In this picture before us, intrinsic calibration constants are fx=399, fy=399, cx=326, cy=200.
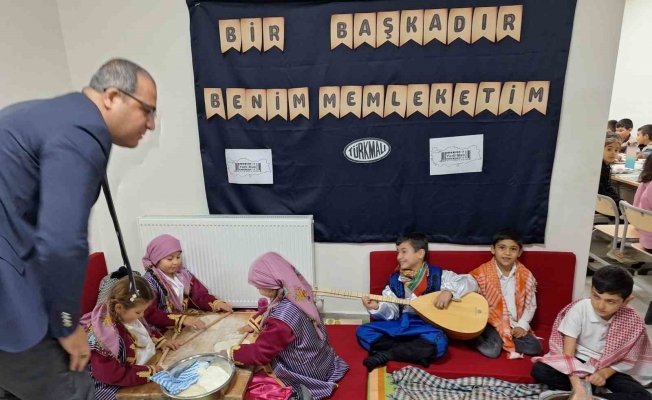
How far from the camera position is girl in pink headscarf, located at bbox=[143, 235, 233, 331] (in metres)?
2.31

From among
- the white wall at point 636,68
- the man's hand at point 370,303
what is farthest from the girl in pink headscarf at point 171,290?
the white wall at point 636,68

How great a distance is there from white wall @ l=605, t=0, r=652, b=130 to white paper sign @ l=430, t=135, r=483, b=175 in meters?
4.87

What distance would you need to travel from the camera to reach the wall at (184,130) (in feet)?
7.47

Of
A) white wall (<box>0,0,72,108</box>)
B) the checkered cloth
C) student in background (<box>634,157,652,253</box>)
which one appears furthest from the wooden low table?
student in background (<box>634,157,652,253</box>)

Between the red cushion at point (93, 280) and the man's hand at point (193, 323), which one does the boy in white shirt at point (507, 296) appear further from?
the red cushion at point (93, 280)

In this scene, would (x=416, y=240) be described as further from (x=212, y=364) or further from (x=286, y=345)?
(x=212, y=364)

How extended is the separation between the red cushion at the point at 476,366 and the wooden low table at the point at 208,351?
0.84 m

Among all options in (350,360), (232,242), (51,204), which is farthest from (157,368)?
(51,204)

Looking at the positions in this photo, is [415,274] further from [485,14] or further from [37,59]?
[37,59]

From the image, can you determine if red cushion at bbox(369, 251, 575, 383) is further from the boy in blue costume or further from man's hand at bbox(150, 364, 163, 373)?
man's hand at bbox(150, 364, 163, 373)

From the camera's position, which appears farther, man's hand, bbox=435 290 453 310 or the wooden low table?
man's hand, bbox=435 290 453 310

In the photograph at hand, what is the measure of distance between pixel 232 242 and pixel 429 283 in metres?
1.29

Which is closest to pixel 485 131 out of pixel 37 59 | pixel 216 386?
pixel 216 386

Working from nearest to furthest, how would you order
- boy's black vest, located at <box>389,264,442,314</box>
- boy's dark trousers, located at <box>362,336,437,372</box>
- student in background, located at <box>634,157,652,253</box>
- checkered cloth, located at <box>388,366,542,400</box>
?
checkered cloth, located at <box>388,366,542,400</box> → boy's dark trousers, located at <box>362,336,437,372</box> → boy's black vest, located at <box>389,264,442,314</box> → student in background, located at <box>634,157,652,253</box>
